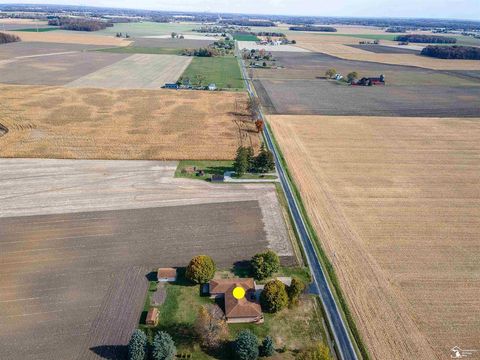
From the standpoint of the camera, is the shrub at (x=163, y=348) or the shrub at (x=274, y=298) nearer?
the shrub at (x=163, y=348)

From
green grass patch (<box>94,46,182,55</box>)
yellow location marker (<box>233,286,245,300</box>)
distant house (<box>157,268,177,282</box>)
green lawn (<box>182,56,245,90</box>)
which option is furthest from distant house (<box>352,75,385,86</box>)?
distant house (<box>157,268,177,282</box>)

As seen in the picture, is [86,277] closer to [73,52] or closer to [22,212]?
[22,212]

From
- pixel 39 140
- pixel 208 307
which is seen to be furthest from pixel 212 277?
pixel 39 140

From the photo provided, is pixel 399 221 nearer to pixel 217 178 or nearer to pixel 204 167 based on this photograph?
pixel 217 178

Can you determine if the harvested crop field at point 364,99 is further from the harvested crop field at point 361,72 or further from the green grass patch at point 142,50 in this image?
the green grass patch at point 142,50

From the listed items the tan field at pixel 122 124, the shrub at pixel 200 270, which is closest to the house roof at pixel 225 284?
the shrub at pixel 200 270

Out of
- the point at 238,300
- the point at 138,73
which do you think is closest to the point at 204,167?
the point at 238,300

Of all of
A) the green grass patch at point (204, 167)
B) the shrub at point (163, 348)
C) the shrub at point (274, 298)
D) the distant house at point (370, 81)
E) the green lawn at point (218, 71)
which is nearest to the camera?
the shrub at point (163, 348)

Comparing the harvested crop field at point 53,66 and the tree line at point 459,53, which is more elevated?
the tree line at point 459,53
